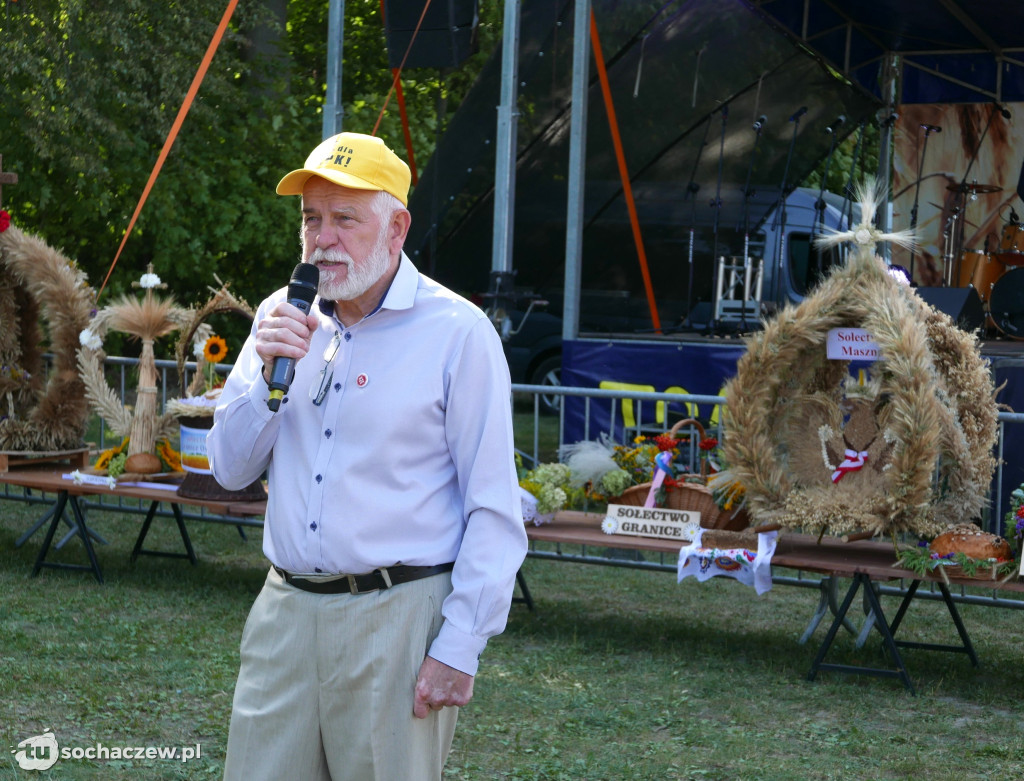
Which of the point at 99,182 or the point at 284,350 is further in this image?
the point at 99,182

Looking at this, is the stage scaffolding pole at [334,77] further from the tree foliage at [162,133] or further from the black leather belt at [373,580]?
the black leather belt at [373,580]

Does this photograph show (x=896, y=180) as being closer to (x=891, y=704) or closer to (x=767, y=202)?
(x=767, y=202)

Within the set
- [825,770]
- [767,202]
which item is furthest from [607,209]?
[825,770]

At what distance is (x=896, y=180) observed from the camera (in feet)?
47.4

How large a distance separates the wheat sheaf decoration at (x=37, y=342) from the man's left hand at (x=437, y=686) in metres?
5.27

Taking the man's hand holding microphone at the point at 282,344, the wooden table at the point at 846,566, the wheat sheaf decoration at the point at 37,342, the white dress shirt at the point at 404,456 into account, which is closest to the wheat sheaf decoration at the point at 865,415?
the wooden table at the point at 846,566

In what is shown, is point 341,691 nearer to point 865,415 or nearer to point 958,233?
point 865,415

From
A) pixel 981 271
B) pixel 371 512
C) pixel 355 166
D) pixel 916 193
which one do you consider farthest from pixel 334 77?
pixel 371 512

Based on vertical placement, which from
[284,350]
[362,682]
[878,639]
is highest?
[284,350]

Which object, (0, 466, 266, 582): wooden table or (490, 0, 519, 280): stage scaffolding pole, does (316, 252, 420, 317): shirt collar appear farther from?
(490, 0, 519, 280): stage scaffolding pole

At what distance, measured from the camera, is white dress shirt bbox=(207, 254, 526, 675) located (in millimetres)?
2457

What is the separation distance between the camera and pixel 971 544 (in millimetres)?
5031

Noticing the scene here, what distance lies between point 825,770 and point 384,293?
105 inches

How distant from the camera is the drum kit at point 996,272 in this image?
1190 centimetres
